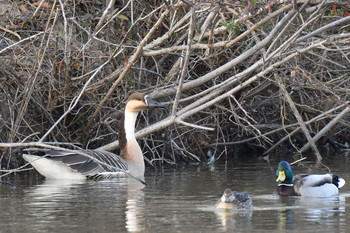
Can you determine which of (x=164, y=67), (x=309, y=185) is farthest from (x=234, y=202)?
(x=164, y=67)

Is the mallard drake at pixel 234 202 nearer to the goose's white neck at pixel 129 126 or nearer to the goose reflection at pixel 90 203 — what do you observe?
the goose reflection at pixel 90 203

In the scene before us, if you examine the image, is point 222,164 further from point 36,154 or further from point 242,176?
point 36,154

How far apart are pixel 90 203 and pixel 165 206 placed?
87 cm

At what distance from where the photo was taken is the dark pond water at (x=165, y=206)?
9.48m

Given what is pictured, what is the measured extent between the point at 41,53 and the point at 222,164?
3.66 m

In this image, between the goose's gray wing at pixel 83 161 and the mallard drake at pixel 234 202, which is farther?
the goose's gray wing at pixel 83 161

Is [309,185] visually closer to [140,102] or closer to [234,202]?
[234,202]

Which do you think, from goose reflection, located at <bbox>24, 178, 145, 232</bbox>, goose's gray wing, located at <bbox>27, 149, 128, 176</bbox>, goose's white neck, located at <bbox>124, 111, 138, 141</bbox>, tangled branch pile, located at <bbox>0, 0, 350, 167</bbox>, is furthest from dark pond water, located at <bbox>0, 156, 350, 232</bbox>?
tangled branch pile, located at <bbox>0, 0, 350, 167</bbox>

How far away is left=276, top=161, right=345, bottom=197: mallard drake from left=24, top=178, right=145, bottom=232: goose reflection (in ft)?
5.57

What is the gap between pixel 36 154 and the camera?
14.9 m

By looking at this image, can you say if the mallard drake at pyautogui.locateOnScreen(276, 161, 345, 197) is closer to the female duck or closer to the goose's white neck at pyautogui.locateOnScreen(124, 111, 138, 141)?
the female duck

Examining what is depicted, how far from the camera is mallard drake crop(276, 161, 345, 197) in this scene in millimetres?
12039

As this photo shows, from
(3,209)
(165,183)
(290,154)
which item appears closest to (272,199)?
(165,183)

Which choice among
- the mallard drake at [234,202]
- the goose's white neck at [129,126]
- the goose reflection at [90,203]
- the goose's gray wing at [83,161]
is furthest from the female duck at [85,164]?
the mallard drake at [234,202]
